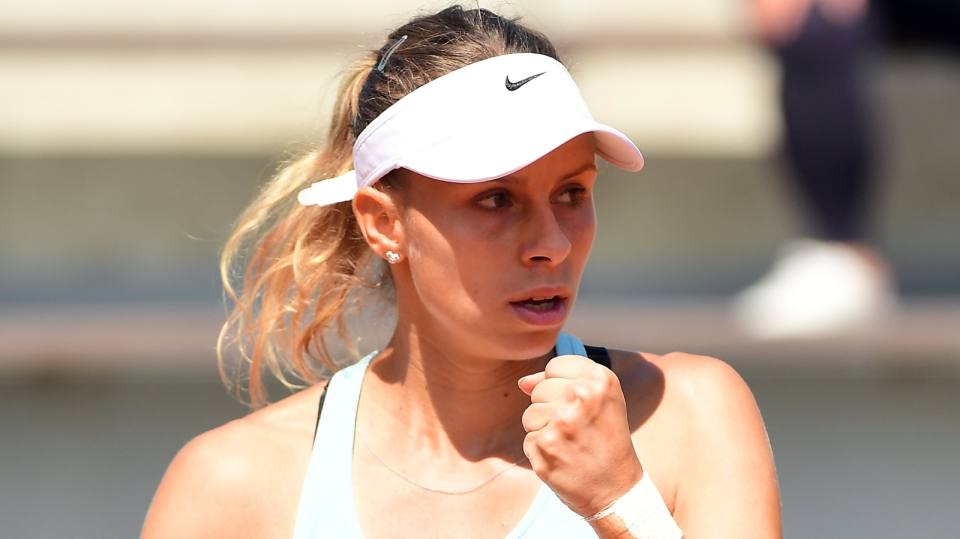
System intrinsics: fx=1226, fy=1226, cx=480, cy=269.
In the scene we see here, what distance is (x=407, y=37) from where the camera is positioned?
2.00 m

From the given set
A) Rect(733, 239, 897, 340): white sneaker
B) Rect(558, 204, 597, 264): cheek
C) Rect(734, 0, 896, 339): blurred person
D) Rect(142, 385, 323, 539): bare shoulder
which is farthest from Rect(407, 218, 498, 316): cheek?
Rect(734, 0, 896, 339): blurred person

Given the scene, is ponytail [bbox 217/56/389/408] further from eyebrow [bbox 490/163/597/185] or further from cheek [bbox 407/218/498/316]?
eyebrow [bbox 490/163/597/185]

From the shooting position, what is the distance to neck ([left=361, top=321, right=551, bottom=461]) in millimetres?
1964

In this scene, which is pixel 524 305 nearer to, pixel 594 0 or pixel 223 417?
pixel 223 417

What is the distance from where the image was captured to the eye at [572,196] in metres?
1.82

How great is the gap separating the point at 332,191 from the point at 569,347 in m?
0.47

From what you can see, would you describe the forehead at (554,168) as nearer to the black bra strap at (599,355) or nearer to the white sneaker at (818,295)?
the black bra strap at (599,355)

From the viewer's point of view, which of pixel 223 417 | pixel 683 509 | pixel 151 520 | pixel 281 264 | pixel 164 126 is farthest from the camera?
pixel 164 126

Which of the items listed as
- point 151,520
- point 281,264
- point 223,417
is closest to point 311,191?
point 281,264

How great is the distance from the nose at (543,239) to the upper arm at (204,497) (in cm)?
59

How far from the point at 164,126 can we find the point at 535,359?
340cm

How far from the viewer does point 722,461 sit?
1758 millimetres

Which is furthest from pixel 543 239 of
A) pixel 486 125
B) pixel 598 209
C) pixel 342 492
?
pixel 598 209

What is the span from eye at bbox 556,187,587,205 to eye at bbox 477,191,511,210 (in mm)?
81
